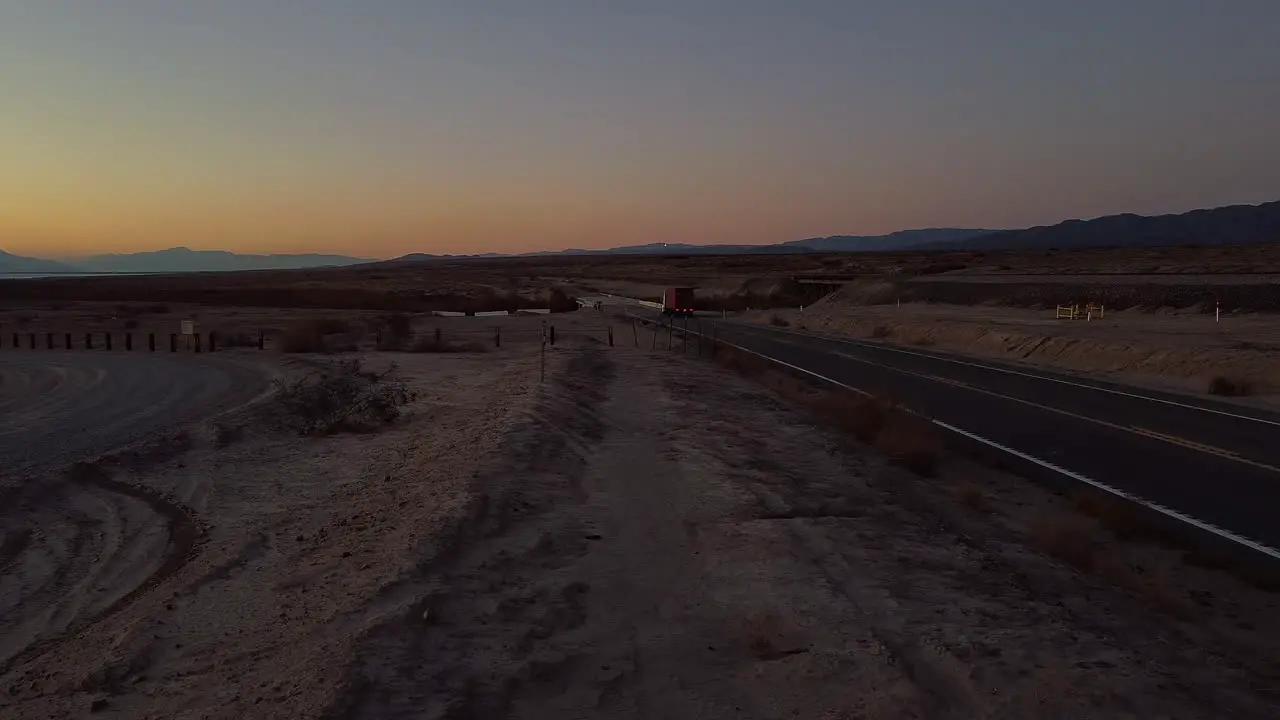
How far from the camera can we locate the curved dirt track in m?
8.27

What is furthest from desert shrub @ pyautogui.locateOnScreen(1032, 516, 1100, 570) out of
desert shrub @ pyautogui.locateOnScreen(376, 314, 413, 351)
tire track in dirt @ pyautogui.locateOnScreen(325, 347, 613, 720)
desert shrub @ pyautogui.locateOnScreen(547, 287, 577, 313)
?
desert shrub @ pyautogui.locateOnScreen(547, 287, 577, 313)

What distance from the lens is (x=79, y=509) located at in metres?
12.0

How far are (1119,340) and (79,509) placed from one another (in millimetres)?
28647

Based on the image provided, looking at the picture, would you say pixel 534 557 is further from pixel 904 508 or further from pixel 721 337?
pixel 721 337

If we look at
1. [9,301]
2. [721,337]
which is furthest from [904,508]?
[9,301]

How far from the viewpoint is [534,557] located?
822 centimetres

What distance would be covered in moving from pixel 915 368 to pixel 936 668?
23.4 metres

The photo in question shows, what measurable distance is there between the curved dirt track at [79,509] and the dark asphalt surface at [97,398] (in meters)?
0.04

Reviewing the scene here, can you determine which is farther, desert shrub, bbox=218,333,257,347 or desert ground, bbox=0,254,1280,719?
desert shrub, bbox=218,333,257,347

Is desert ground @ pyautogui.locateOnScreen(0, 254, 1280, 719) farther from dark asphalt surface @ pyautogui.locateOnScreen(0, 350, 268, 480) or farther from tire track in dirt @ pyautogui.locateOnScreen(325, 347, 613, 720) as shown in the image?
dark asphalt surface @ pyautogui.locateOnScreen(0, 350, 268, 480)

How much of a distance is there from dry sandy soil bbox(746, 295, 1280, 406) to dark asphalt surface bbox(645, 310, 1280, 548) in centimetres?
222

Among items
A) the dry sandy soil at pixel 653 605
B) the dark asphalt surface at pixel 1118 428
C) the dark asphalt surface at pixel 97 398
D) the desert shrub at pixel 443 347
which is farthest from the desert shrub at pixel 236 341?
the dry sandy soil at pixel 653 605

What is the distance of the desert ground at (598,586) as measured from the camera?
18.2 ft

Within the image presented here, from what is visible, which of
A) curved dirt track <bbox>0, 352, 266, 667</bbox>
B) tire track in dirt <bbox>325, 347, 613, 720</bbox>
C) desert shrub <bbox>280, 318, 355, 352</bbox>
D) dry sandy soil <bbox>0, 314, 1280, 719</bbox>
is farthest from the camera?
desert shrub <bbox>280, 318, 355, 352</bbox>
